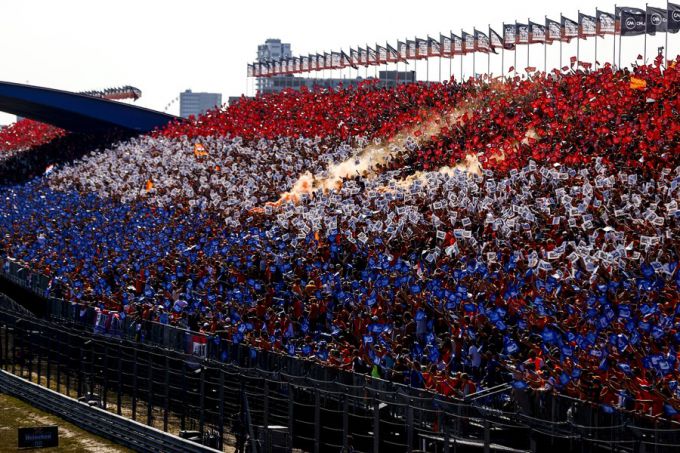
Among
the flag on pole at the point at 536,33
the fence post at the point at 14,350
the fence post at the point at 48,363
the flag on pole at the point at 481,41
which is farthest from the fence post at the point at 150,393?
the flag on pole at the point at 481,41

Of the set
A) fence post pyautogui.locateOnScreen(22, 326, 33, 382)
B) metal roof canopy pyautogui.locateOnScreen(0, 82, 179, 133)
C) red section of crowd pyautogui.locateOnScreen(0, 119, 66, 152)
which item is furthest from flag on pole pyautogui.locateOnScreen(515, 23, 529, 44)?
red section of crowd pyautogui.locateOnScreen(0, 119, 66, 152)

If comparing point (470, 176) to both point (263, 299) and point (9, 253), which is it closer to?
point (263, 299)

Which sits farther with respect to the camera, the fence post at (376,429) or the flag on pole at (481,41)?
the flag on pole at (481,41)

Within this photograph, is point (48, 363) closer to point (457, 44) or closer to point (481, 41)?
point (481, 41)

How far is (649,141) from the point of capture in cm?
3194

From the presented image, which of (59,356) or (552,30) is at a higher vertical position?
(552,30)

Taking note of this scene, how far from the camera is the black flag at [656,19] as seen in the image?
154 feet

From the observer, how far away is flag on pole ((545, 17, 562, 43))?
175ft

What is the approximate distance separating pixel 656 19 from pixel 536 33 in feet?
27.7

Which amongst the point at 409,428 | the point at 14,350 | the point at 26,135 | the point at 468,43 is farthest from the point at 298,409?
the point at 26,135

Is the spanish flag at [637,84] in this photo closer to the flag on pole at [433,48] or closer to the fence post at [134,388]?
the fence post at [134,388]

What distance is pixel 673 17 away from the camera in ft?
156

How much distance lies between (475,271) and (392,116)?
27.9 m

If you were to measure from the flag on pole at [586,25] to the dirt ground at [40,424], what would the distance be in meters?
31.1
